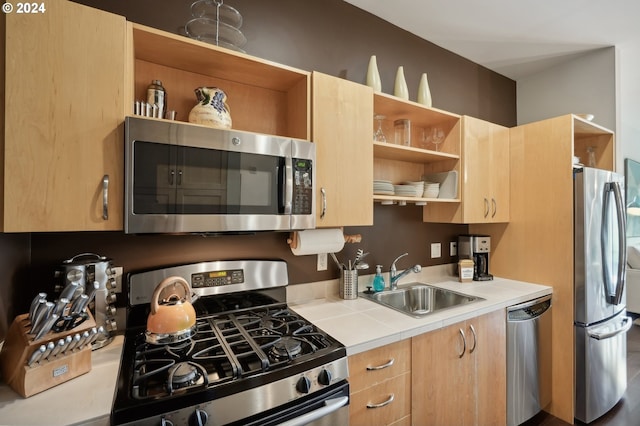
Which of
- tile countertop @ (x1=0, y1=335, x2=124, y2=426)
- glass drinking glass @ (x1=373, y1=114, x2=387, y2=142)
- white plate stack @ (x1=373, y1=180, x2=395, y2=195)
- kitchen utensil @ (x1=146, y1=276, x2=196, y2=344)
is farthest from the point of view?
glass drinking glass @ (x1=373, y1=114, x2=387, y2=142)

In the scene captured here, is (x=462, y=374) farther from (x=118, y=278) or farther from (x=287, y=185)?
(x=118, y=278)

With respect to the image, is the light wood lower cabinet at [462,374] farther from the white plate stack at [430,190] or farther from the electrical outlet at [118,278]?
the electrical outlet at [118,278]

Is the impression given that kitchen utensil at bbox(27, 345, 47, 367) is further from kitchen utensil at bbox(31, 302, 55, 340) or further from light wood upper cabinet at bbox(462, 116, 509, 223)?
light wood upper cabinet at bbox(462, 116, 509, 223)

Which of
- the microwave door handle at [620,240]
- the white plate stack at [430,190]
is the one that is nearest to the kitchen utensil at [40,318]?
the white plate stack at [430,190]

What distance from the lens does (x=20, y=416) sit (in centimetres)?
77

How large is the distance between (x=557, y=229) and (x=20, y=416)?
279 cm

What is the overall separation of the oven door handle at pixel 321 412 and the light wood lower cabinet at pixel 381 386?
119 mm

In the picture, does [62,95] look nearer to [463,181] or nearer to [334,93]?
[334,93]

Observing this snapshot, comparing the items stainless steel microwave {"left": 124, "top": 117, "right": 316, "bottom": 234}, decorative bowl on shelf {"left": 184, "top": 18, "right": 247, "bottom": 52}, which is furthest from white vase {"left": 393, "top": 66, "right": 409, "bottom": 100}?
decorative bowl on shelf {"left": 184, "top": 18, "right": 247, "bottom": 52}

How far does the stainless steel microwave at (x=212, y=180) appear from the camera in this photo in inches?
42.3

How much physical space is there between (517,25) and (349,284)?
2.23 metres

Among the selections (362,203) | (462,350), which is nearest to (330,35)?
(362,203)

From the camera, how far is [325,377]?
1.08m

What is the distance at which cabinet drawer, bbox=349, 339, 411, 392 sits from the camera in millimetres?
1234
